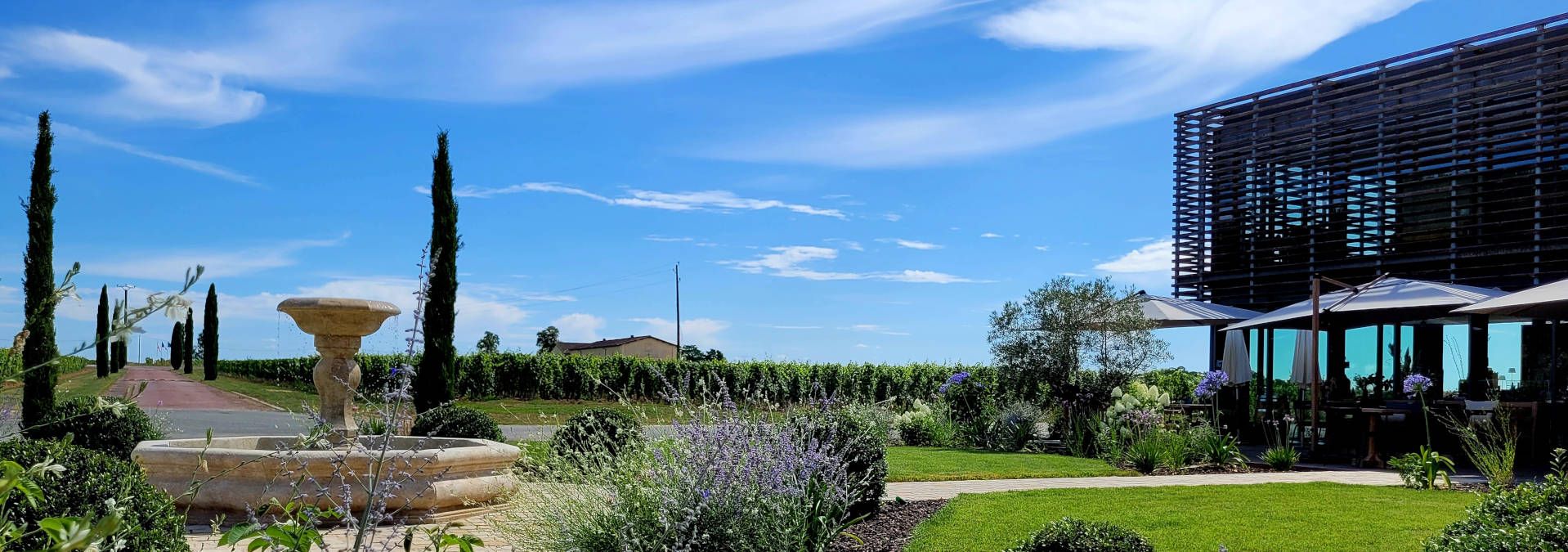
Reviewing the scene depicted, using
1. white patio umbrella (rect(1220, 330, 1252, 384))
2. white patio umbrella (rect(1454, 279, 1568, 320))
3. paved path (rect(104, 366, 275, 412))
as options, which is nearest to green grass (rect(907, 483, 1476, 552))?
white patio umbrella (rect(1454, 279, 1568, 320))

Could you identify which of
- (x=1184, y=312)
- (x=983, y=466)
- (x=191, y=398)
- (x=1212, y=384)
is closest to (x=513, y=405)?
(x=191, y=398)

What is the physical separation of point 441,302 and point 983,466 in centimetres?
982

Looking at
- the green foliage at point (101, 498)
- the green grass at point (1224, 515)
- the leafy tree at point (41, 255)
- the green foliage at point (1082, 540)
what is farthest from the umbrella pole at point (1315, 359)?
→ the leafy tree at point (41, 255)

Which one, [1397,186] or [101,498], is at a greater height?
[1397,186]

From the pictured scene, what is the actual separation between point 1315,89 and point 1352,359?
15.4ft

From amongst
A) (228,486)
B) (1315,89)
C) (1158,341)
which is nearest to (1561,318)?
(1158,341)

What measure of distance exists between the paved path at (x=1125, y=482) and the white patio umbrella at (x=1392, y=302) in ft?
7.91

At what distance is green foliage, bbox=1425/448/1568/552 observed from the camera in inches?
156

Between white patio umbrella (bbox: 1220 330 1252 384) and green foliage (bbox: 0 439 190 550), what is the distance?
14415 millimetres

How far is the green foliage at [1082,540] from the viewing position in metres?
4.17

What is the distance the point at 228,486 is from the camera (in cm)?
716

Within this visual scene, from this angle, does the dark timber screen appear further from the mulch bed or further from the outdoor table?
the mulch bed

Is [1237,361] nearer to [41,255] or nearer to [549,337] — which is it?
[41,255]

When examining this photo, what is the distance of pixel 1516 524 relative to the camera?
4336 millimetres
